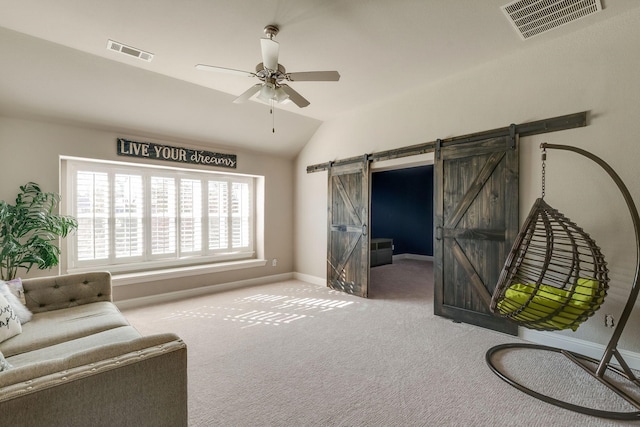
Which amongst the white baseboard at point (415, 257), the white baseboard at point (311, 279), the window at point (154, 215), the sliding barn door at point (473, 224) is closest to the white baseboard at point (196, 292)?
the white baseboard at point (311, 279)

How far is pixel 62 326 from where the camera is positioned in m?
2.33

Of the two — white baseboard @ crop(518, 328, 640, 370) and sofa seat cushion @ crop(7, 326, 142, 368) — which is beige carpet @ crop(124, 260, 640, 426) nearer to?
white baseboard @ crop(518, 328, 640, 370)

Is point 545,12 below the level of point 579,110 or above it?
above

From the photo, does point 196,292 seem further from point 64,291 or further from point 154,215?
point 64,291

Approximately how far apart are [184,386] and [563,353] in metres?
3.25

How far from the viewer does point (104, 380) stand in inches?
47.6

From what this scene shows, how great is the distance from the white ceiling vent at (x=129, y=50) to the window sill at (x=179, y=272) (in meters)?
2.95

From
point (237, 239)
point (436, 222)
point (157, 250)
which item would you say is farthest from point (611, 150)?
point (157, 250)

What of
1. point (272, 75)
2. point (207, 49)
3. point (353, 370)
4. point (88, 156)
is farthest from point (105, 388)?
point (88, 156)

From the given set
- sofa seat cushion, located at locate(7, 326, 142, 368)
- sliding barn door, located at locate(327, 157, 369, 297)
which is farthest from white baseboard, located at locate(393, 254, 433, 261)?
sofa seat cushion, located at locate(7, 326, 142, 368)

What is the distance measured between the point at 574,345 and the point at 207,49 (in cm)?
474

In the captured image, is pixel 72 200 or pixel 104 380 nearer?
pixel 104 380

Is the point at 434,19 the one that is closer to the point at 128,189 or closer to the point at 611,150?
the point at 611,150

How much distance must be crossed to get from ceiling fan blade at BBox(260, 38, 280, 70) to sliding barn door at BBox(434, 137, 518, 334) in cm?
247
